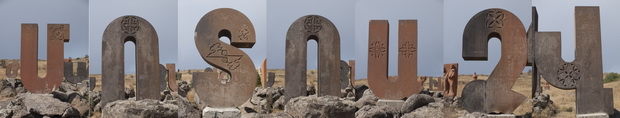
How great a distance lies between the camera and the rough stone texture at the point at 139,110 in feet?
24.4

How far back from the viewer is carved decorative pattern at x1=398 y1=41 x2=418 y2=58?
49.0 ft

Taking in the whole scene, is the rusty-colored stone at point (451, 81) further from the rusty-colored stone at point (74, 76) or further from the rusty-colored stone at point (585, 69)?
the rusty-colored stone at point (74, 76)

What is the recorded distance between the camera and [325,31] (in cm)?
1259

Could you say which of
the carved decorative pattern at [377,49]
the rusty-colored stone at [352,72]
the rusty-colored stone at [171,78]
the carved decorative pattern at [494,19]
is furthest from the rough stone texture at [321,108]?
the rusty-colored stone at [171,78]

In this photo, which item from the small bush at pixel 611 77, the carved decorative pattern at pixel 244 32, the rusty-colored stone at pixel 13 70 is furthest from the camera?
the small bush at pixel 611 77

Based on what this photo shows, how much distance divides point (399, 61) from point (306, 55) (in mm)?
3416

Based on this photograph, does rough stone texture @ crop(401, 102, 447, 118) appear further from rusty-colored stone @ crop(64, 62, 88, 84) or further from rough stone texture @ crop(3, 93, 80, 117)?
rusty-colored stone @ crop(64, 62, 88, 84)

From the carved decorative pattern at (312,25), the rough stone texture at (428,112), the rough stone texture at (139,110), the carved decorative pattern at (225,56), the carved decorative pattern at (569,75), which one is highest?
the carved decorative pattern at (312,25)

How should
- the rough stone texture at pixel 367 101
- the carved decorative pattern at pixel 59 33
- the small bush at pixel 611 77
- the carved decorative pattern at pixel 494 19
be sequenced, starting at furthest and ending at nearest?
the small bush at pixel 611 77 < the carved decorative pattern at pixel 59 33 < the rough stone texture at pixel 367 101 < the carved decorative pattern at pixel 494 19

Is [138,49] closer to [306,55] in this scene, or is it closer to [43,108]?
[43,108]

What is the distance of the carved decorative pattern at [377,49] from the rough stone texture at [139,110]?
813 cm

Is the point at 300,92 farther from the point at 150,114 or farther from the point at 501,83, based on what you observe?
the point at 150,114

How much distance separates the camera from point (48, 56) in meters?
17.5

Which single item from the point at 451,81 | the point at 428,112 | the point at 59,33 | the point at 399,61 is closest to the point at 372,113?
the point at 428,112
